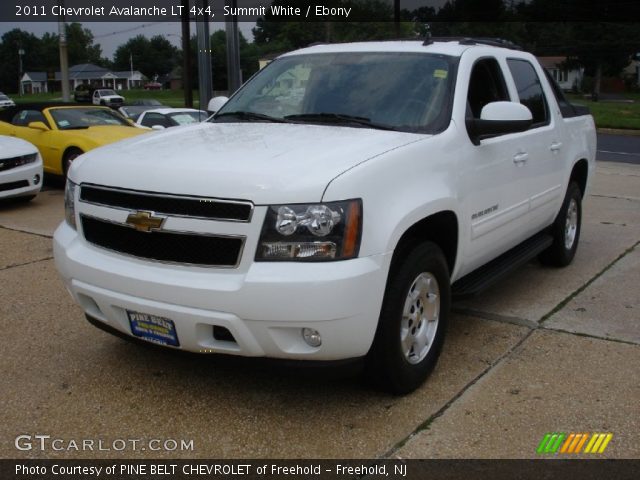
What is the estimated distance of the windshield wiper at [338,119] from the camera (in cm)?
403

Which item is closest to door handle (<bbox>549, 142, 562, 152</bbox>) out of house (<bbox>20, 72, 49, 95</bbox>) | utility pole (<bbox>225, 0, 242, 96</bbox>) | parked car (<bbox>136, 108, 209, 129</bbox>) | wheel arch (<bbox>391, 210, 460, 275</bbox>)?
wheel arch (<bbox>391, 210, 460, 275</bbox>)

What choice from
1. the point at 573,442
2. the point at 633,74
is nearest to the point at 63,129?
the point at 573,442

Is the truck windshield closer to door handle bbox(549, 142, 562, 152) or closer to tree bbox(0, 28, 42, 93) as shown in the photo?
door handle bbox(549, 142, 562, 152)

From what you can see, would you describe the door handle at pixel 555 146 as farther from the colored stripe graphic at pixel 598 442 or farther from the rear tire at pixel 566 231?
the colored stripe graphic at pixel 598 442

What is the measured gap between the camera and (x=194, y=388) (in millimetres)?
3822

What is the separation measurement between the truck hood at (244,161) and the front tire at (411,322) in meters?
0.60

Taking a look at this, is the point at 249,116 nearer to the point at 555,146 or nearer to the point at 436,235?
the point at 436,235

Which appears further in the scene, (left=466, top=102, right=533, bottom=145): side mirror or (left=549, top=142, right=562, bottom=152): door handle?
(left=549, top=142, right=562, bottom=152): door handle

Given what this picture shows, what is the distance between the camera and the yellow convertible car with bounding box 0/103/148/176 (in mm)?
10742

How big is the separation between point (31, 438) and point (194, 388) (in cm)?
86

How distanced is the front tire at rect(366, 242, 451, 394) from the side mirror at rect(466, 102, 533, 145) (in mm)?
838

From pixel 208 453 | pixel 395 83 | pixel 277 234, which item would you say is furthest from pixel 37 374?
pixel 395 83

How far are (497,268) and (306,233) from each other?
2.07 m

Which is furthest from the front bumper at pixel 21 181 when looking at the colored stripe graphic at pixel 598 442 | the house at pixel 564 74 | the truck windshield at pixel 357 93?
the house at pixel 564 74
